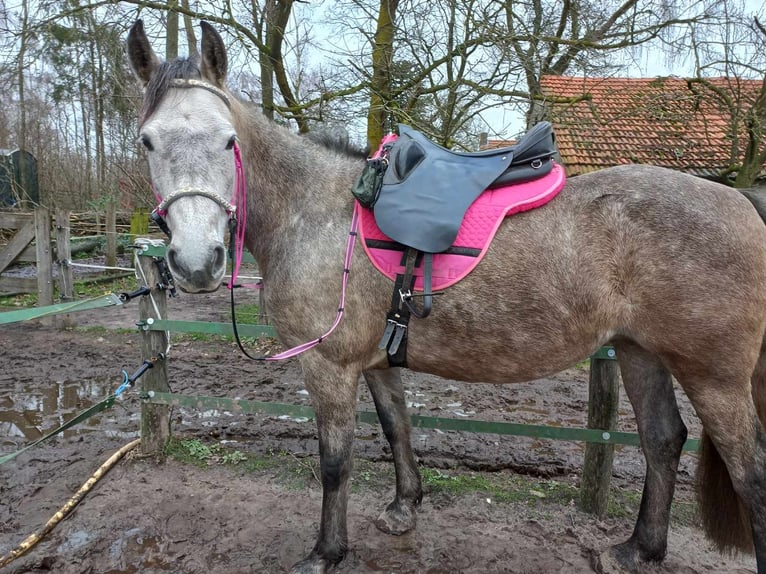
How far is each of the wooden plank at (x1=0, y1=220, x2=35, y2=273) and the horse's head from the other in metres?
7.12

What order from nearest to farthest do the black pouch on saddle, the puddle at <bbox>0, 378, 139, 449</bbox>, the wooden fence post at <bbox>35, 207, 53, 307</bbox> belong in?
the black pouch on saddle, the puddle at <bbox>0, 378, 139, 449</bbox>, the wooden fence post at <bbox>35, 207, 53, 307</bbox>

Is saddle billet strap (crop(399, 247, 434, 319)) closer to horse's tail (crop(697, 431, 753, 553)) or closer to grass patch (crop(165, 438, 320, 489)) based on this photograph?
horse's tail (crop(697, 431, 753, 553))

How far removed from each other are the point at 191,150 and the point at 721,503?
2976 millimetres

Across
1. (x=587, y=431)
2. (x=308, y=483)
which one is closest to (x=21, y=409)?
(x=308, y=483)

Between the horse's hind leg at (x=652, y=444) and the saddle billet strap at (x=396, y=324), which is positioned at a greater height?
the saddle billet strap at (x=396, y=324)

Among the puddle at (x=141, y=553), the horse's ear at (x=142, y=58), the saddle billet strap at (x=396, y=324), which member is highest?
the horse's ear at (x=142, y=58)

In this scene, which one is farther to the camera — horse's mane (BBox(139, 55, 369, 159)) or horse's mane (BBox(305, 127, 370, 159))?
horse's mane (BBox(305, 127, 370, 159))

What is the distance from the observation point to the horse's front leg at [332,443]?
2.36 metres

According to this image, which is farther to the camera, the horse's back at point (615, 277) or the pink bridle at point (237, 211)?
the horse's back at point (615, 277)

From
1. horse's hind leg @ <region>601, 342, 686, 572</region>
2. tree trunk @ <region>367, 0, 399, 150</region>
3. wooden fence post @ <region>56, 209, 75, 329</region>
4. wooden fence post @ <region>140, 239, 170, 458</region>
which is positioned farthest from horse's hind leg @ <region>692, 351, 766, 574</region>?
wooden fence post @ <region>56, 209, 75, 329</region>

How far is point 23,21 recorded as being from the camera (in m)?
7.09

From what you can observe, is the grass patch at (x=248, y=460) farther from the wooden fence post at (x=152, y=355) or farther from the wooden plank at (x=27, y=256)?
the wooden plank at (x=27, y=256)

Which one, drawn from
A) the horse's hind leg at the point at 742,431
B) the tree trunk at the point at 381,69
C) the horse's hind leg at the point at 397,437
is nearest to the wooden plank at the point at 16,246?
the tree trunk at the point at 381,69

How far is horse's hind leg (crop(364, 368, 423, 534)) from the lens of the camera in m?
2.94
